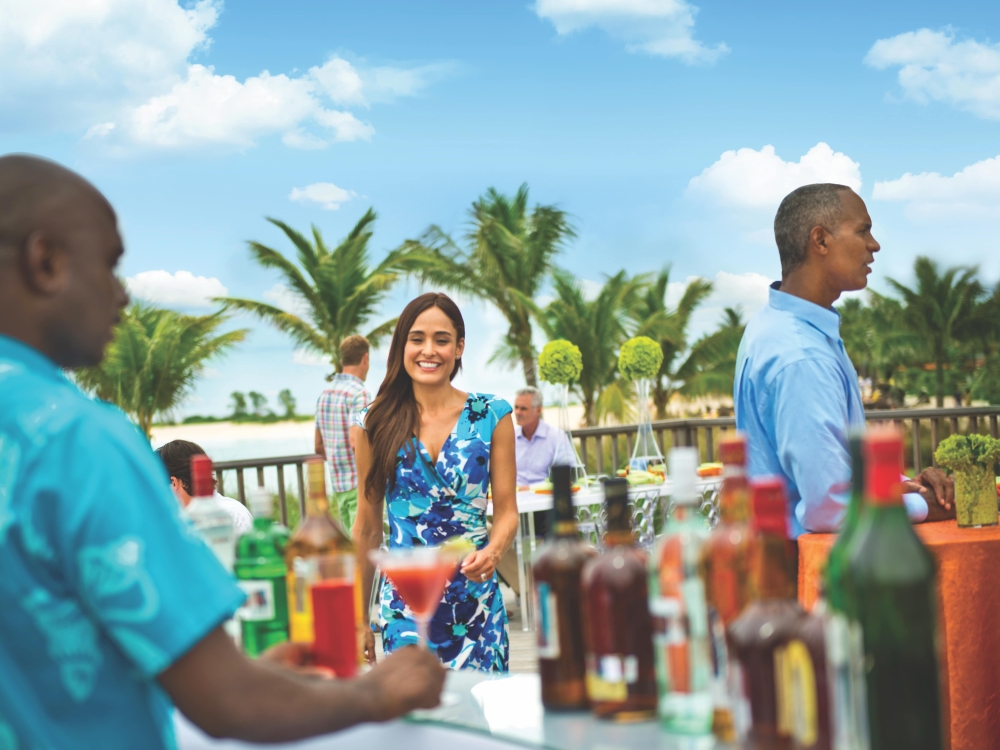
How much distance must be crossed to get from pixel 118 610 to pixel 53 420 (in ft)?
0.61

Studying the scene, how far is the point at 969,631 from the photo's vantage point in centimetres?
249

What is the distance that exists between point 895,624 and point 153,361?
→ 1724 centimetres

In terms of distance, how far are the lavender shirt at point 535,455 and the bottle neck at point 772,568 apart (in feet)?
19.3

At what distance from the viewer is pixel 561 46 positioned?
41312 mm

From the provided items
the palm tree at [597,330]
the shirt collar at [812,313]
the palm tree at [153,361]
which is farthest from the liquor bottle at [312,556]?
the palm tree at [597,330]

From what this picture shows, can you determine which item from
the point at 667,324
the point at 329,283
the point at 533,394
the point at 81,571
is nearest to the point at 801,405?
the point at 81,571

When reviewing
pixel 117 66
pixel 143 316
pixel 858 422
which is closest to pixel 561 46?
pixel 117 66

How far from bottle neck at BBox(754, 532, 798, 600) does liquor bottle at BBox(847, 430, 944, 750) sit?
0.09 m

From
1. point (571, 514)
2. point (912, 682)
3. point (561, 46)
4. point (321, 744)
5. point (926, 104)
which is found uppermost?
point (561, 46)

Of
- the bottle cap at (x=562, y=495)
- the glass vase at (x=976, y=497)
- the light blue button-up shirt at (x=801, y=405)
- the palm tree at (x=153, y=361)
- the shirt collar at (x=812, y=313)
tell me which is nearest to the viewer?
the bottle cap at (x=562, y=495)

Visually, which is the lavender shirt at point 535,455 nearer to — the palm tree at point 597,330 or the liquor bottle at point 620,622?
the liquor bottle at point 620,622

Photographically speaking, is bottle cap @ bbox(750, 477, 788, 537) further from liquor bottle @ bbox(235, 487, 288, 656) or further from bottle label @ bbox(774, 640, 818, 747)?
liquor bottle @ bbox(235, 487, 288, 656)

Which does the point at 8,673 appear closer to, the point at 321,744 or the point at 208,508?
the point at 321,744

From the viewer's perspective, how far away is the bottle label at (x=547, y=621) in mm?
1173
